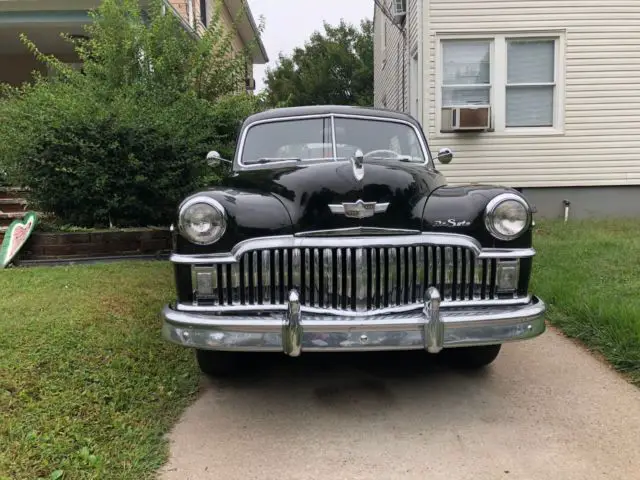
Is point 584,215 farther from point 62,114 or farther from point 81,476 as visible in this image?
point 81,476

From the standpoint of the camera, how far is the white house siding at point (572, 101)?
9.43 metres

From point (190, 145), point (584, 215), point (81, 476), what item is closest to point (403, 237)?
point (81, 476)

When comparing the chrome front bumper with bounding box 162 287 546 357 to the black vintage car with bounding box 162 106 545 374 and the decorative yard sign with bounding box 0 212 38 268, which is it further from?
the decorative yard sign with bounding box 0 212 38 268

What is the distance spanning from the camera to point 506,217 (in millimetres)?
3080

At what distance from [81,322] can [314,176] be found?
2203 mm

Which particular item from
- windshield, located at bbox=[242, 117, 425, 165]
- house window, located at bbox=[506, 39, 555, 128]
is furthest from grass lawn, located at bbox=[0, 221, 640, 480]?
house window, located at bbox=[506, 39, 555, 128]

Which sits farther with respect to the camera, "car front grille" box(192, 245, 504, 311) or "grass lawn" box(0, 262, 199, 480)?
"car front grille" box(192, 245, 504, 311)

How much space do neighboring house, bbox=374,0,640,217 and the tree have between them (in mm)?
20995

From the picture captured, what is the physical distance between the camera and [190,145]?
23.0 feet

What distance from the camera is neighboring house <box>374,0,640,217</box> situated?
9445 millimetres

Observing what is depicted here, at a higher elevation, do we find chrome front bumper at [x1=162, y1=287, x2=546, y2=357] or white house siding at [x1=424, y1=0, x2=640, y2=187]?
white house siding at [x1=424, y1=0, x2=640, y2=187]

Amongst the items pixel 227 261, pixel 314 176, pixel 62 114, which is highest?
pixel 62 114

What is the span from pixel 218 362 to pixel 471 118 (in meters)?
7.22

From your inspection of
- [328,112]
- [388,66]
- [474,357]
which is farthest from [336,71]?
[474,357]
